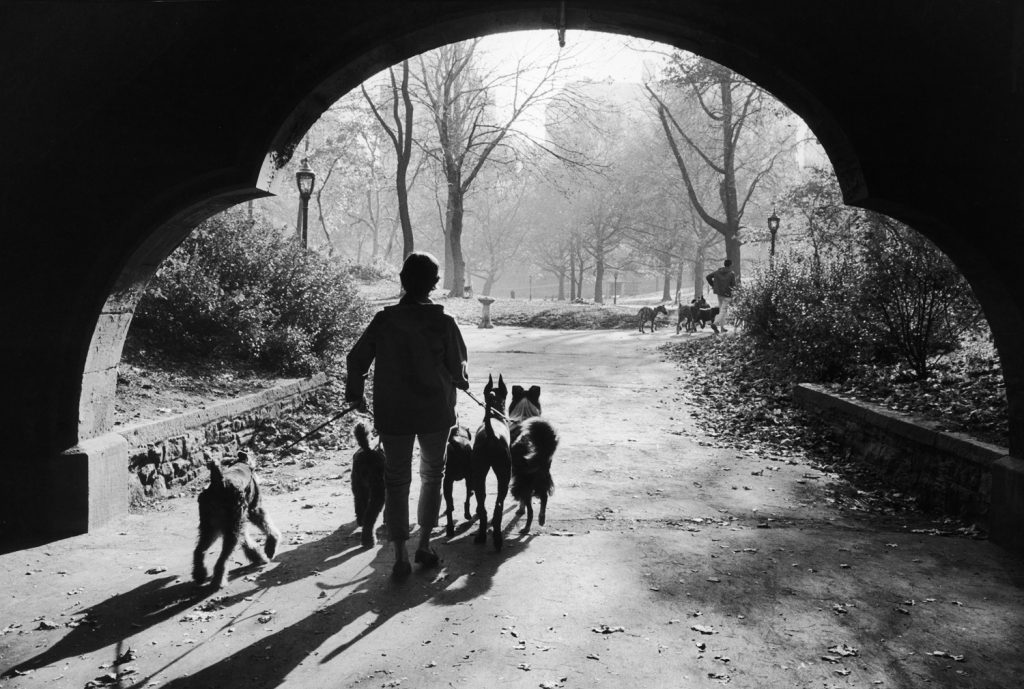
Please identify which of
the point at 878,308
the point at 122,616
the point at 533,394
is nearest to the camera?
the point at 122,616

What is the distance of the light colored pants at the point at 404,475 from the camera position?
4.62 m

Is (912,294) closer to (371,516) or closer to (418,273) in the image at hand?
(418,273)

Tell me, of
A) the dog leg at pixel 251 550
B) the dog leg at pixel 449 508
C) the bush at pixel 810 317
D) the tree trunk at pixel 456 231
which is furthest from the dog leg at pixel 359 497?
the tree trunk at pixel 456 231

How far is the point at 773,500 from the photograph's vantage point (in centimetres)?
653

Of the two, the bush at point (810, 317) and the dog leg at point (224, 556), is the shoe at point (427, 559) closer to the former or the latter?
the dog leg at point (224, 556)

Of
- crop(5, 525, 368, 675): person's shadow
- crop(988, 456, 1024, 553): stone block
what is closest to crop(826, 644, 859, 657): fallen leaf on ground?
crop(988, 456, 1024, 553): stone block

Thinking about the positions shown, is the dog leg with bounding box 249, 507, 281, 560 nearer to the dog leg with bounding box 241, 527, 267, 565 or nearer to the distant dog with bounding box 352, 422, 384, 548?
the dog leg with bounding box 241, 527, 267, 565

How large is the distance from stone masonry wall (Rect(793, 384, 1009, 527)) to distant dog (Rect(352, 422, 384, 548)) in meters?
4.57

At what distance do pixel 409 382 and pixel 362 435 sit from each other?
993mm

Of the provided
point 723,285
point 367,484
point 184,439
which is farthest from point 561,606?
point 723,285

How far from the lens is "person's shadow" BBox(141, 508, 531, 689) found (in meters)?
3.44

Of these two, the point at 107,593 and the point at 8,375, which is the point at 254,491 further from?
the point at 8,375

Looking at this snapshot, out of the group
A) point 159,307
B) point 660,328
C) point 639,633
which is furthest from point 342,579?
point 660,328

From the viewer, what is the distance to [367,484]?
5.49m
